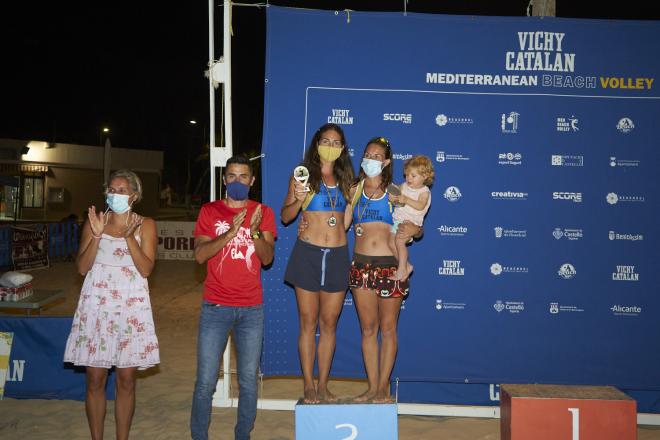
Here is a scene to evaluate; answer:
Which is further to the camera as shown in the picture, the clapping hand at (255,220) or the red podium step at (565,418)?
the clapping hand at (255,220)

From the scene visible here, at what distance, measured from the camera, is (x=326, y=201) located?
3947 millimetres

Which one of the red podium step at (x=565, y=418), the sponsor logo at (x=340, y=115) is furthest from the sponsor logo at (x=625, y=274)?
the sponsor logo at (x=340, y=115)

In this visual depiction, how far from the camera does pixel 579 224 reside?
15.5ft

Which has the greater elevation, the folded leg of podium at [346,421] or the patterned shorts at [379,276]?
the patterned shorts at [379,276]

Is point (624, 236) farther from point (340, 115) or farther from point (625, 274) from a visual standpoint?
point (340, 115)

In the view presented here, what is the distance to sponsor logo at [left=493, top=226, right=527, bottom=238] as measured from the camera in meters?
4.75

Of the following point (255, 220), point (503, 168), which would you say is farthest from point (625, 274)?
point (255, 220)

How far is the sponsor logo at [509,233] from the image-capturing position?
4746 mm

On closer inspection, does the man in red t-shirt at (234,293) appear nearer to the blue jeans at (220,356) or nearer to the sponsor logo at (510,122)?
the blue jeans at (220,356)

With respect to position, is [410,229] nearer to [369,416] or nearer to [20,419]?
[369,416]

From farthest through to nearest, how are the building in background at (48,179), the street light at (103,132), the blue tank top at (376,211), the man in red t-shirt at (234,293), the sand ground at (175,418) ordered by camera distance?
the street light at (103,132) < the building in background at (48,179) < the sand ground at (175,418) < the blue tank top at (376,211) < the man in red t-shirt at (234,293)

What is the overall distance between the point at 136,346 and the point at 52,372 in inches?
72.9

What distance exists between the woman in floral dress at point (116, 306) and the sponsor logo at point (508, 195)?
288 cm

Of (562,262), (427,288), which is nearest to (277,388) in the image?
(427,288)
